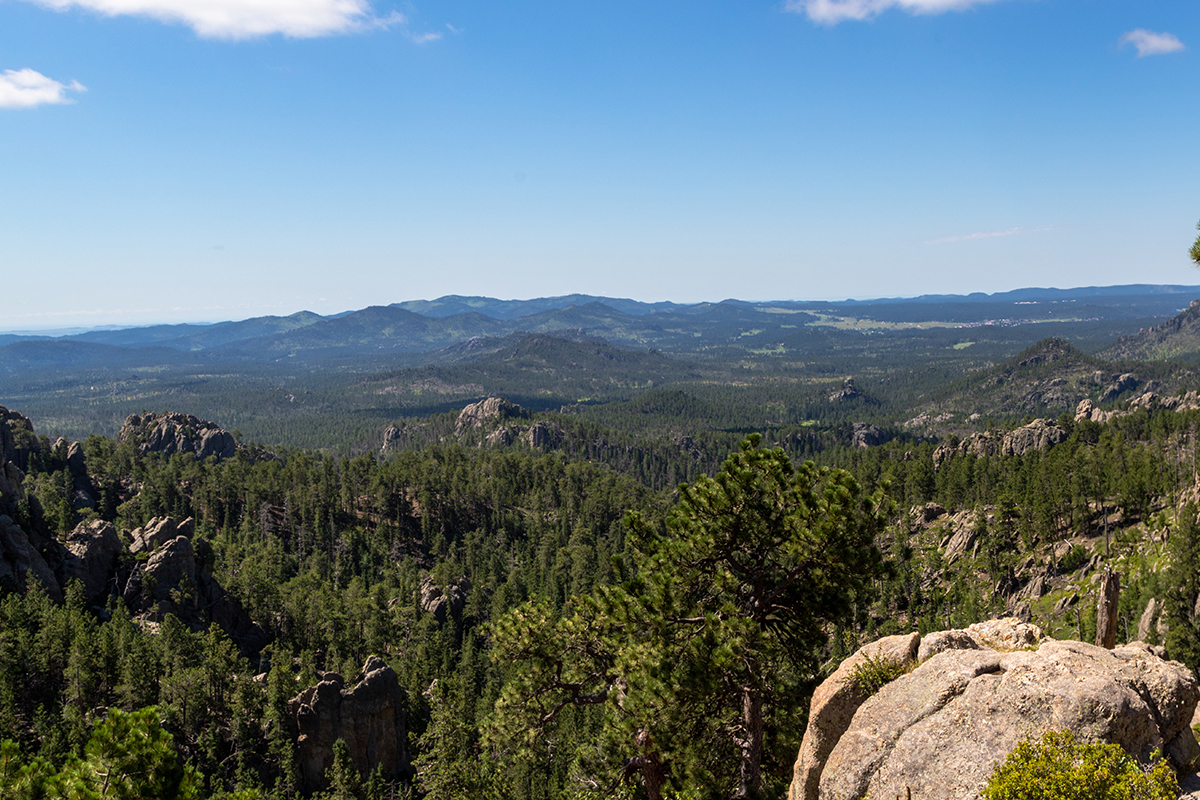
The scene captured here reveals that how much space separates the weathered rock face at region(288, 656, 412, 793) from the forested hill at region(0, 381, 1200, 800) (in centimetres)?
34

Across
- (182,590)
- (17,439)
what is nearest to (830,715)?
(182,590)

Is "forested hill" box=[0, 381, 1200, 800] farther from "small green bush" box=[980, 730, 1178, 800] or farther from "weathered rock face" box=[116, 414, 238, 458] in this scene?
"small green bush" box=[980, 730, 1178, 800]

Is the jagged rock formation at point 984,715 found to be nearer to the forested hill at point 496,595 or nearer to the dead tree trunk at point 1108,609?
the forested hill at point 496,595

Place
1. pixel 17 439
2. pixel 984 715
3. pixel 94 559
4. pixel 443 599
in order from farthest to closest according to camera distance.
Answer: pixel 17 439
pixel 443 599
pixel 94 559
pixel 984 715

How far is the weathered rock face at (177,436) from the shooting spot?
17212cm

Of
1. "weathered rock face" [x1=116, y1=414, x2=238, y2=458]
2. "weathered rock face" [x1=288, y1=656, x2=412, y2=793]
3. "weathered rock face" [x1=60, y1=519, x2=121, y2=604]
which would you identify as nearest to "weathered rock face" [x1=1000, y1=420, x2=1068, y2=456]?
"weathered rock face" [x1=288, y1=656, x2=412, y2=793]

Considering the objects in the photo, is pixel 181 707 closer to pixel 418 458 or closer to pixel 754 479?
pixel 754 479

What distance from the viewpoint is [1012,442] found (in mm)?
160000

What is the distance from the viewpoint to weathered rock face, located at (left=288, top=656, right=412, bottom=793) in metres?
62.8

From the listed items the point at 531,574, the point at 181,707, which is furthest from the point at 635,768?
the point at 531,574

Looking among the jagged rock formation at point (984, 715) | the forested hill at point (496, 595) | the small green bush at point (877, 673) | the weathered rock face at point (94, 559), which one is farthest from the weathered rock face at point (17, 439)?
the jagged rock formation at point (984, 715)

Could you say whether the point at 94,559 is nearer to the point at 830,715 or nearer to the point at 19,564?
the point at 19,564

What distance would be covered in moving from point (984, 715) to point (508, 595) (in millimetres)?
102675

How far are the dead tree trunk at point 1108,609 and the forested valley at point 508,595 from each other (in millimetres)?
6378
